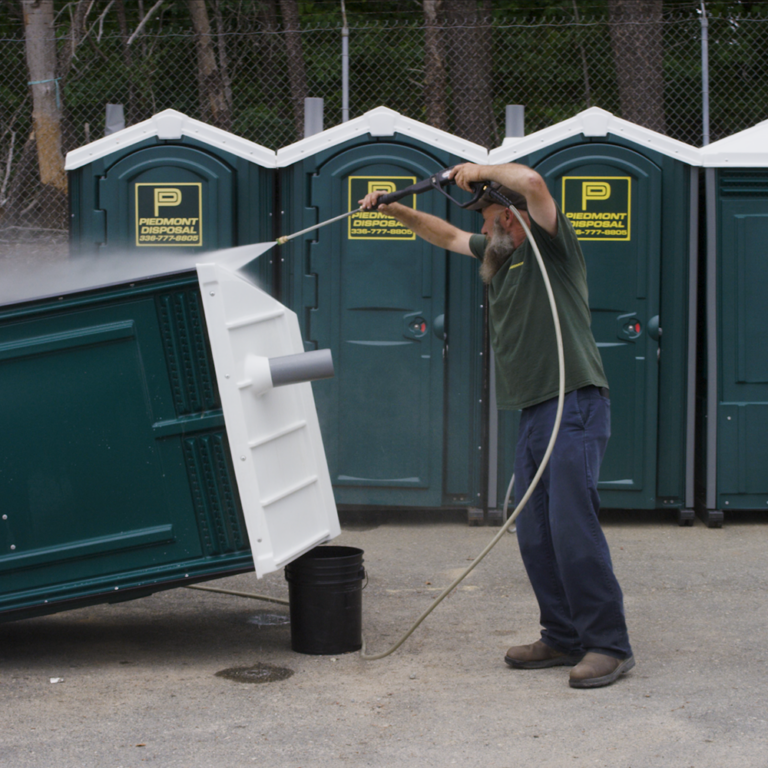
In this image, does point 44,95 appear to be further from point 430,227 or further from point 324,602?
point 324,602

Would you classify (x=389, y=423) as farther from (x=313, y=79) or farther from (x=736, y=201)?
(x=313, y=79)

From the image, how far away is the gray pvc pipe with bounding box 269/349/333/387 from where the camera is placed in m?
3.46

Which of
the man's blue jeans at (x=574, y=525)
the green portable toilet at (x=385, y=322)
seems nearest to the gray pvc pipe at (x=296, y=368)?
the man's blue jeans at (x=574, y=525)

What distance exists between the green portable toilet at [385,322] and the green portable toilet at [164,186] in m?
0.31

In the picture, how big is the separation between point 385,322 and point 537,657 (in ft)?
8.84

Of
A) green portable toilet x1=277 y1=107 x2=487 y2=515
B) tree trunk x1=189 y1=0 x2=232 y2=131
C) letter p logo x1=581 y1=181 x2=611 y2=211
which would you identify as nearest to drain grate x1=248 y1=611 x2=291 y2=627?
green portable toilet x1=277 y1=107 x2=487 y2=515

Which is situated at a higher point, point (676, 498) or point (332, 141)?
point (332, 141)

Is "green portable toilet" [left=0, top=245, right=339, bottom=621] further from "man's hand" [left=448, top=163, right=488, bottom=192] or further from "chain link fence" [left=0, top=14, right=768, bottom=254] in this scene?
"chain link fence" [left=0, top=14, right=768, bottom=254]

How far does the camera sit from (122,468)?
347 centimetres

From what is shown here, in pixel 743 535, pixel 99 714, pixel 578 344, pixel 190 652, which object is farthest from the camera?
pixel 743 535

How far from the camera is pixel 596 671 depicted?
10.8 feet

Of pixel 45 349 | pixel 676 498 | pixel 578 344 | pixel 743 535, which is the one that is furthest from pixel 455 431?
pixel 45 349

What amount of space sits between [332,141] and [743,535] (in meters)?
3.33

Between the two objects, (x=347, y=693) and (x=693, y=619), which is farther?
(x=693, y=619)
